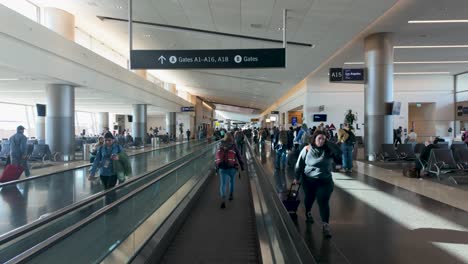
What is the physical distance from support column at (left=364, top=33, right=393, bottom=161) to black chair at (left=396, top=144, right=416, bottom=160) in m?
0.64

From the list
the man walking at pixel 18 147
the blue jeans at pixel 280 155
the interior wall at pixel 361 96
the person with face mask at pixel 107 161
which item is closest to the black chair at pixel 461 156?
the blue jeans at pixel 280 155

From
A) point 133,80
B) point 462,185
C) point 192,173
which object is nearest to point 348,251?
point 462,185

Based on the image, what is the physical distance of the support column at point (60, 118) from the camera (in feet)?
51.9

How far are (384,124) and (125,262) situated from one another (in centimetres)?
1312

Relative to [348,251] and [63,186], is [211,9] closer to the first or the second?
[63,186]

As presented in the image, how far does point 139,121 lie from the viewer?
28.5 m

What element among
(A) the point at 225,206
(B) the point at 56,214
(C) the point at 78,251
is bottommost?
(A) the point at 225,206

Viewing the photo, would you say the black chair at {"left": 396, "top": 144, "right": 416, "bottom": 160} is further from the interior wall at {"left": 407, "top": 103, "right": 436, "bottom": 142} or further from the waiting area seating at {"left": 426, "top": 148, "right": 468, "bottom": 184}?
the interior wall at {"left": 407, "top": 103, "right": 436, "bottom": 142}

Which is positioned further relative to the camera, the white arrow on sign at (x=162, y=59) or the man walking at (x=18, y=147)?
the man walking at (x=18, y=147)

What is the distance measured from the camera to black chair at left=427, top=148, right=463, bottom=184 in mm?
9898

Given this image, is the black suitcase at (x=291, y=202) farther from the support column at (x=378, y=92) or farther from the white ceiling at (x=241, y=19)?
the support column at (x=378, y=92)

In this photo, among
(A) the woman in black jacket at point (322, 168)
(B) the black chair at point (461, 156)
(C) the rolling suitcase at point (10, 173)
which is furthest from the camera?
(B) the black chair at point (461, 156)

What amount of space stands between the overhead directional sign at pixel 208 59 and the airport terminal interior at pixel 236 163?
0.03 m

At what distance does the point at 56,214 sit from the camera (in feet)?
10.7
